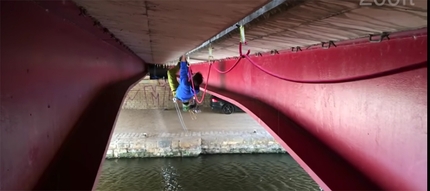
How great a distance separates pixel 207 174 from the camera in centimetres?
1357

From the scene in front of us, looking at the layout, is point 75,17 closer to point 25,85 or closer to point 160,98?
point 25,85

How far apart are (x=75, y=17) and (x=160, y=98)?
1935 centimetres

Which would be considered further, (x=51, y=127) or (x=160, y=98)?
(x=160, y=98)

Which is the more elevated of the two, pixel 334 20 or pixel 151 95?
pixel 334 20

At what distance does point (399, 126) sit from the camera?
167cm

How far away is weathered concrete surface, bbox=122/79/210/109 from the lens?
816 inches

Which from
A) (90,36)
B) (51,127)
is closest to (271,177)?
(90,36)

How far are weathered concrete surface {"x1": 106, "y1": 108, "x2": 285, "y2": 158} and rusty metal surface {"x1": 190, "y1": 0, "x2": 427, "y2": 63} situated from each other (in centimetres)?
1282

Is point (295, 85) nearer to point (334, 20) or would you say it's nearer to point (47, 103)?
point (334, 20)

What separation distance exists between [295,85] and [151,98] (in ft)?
61.9

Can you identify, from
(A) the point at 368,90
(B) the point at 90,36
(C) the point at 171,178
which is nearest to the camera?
(A) the point at 368,90
